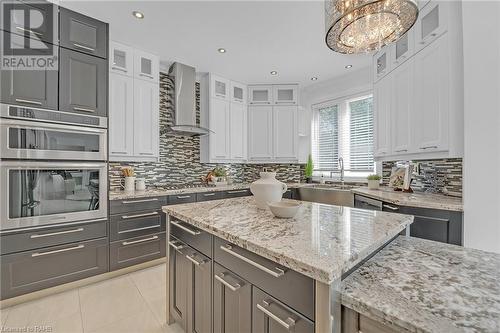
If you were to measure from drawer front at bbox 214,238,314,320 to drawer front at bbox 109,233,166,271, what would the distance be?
6.14ft

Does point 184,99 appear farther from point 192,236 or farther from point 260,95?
point 192,236

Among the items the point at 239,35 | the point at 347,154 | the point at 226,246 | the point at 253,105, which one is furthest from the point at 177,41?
the point at 347,154

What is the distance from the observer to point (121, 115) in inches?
113

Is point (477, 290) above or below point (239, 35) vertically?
below


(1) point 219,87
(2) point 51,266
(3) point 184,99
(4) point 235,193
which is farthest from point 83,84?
(4) point 235,193

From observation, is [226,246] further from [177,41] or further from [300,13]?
[177,41]

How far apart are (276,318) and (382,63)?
10.7 feet

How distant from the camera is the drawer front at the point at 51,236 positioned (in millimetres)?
1920

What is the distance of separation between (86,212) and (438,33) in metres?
3.86

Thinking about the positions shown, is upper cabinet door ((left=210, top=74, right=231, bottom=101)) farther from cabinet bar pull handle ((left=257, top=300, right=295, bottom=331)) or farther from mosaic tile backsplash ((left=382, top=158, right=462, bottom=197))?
cabinet bar pull handle ((left=257, top=300, right=295, bottom=331))

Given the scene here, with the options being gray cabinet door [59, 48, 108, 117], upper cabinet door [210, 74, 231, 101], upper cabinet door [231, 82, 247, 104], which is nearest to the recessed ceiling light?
gray cabinet door [59, 48, 108, 117]

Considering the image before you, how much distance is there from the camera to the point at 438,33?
6.77 ft

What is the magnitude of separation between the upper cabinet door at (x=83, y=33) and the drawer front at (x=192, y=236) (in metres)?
2.14

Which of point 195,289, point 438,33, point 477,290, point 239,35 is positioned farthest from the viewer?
point 239,35
